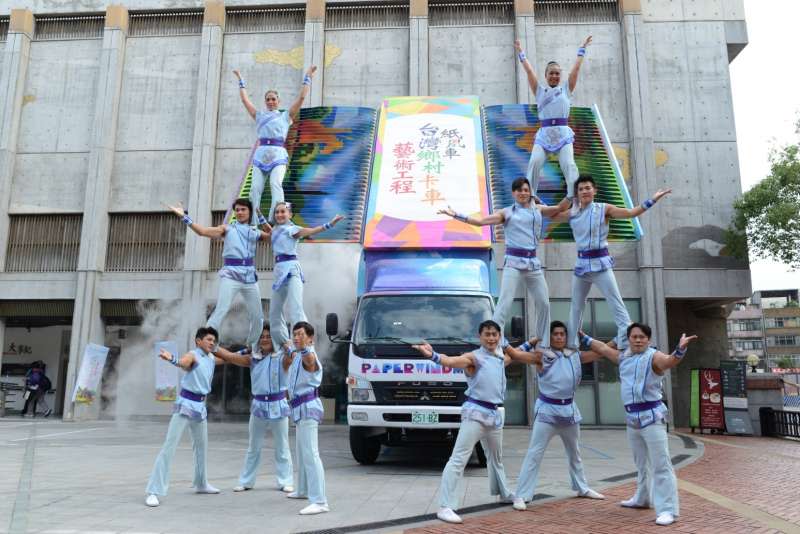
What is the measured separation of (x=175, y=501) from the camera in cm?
698

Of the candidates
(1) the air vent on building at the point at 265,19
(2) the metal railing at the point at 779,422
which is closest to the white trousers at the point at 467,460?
(2) the metal railing at the point at 779,422

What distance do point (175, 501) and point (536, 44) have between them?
19.4 meters

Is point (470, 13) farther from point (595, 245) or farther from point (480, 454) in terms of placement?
point (480, 454)

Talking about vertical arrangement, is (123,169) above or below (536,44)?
below

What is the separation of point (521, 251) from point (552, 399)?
2.00m

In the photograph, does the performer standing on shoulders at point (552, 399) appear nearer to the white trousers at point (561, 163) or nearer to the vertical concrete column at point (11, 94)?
the white trousers at point (561, 163)

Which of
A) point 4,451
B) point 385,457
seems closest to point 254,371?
point 385,457

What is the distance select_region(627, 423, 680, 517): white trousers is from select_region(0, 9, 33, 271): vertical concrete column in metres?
22.0

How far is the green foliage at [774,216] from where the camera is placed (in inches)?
682

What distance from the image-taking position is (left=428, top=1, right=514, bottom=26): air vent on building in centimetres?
2136

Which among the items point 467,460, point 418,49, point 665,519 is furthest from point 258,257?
point 665,519

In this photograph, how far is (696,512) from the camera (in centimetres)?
650

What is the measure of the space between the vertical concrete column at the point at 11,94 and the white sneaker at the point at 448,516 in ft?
68.2

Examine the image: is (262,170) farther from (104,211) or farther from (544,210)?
(104,211)
